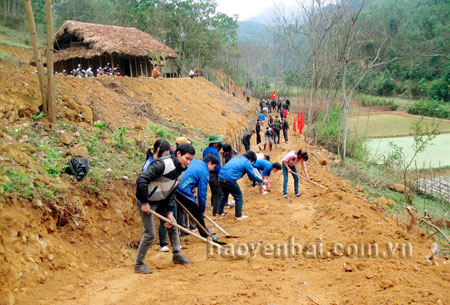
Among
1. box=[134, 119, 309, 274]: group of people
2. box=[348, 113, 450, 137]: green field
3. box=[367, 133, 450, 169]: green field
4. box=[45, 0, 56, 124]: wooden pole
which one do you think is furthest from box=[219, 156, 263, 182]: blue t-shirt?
box=[348, 113, 450, 137]: green field

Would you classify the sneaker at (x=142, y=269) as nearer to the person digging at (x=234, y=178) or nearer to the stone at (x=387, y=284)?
the person digging at (x=234, y=178)

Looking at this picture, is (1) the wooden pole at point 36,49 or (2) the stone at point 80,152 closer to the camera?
(2) the stone at point 80,152

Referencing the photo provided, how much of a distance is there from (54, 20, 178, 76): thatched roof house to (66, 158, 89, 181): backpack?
60.3 feet

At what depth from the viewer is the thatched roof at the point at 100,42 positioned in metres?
22.6

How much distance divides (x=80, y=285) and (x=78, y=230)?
42.6 inches

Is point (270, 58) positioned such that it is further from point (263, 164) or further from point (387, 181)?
point (263, 164)

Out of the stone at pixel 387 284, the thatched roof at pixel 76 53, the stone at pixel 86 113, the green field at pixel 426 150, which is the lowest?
the green field at pixel 426 150

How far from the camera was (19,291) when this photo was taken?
3.44 meters

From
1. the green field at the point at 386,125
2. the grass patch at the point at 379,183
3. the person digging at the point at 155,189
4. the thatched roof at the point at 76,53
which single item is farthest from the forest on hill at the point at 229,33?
the person digging at the point at 155,189

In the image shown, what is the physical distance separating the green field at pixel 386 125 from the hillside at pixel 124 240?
21.5 meters

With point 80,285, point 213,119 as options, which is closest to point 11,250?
point 80,285

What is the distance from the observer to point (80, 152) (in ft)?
20.7

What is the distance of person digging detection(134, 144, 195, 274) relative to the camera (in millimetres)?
4129

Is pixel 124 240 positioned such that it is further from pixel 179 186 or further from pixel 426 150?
pixel 426 150
